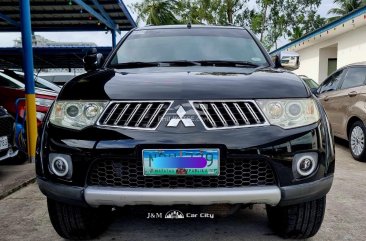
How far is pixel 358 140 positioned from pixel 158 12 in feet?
88.4

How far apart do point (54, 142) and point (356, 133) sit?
483 centimetres

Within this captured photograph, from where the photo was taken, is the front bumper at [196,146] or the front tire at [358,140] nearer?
the front bumper at [196,146]

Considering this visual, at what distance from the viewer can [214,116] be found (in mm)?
2244

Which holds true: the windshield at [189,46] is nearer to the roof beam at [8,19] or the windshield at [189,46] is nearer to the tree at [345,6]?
the roof beam at [8,19]

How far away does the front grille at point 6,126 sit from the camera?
4652 mm

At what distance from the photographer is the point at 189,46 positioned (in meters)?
3.54

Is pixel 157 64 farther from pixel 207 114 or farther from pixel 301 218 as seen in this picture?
pixel 301 218

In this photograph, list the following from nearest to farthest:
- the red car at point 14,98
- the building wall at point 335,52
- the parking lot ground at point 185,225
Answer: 1. the parking lot ground at point 185,225
2. the red car at point 14,98
3. the building wall at point 335,52

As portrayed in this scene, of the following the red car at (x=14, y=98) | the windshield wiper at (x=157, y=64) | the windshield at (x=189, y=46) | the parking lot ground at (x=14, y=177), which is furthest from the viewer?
the red car at (x=14, y=98)

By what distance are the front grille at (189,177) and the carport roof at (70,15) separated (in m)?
8.05

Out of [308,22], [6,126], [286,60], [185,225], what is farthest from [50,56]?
[308,22]

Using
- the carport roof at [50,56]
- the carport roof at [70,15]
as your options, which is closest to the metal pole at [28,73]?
the carport roof at [70,15]

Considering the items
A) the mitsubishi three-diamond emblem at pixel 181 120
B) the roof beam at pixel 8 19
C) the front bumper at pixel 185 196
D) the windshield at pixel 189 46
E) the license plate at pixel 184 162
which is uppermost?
the roof beam at pixel 8 19

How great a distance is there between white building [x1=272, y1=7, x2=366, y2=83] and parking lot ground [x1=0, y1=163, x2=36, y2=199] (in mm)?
10701
